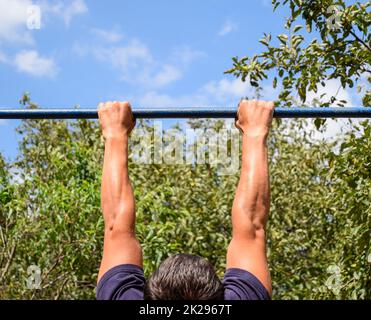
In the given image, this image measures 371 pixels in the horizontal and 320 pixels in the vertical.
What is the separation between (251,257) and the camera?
1622 millimetres

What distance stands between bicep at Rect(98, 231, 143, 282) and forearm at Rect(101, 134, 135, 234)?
0.02 meters

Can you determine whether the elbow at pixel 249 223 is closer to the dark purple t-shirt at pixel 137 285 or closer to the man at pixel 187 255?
the man at pixel 187 255

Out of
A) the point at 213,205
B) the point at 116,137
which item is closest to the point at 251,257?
the point at 116,137

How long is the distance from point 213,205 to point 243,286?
25.8ft

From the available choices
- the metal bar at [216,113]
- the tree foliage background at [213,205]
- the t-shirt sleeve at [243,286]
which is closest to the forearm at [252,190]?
the t-shirt sleeve at [243,286]

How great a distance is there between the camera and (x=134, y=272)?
5.32ft

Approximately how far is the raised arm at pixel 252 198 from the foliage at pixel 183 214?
2.76 meters

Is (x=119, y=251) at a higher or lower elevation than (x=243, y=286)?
higher

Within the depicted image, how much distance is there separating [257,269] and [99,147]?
8.04 metres

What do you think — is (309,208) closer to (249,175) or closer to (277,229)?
(277,229)

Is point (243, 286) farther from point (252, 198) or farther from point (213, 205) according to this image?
point (213, 205)

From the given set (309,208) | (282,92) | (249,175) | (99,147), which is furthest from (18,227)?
(249,175)

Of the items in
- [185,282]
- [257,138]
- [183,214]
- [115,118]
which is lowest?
[185,282]

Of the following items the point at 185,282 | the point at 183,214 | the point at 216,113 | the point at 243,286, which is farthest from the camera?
the point at 183,214
